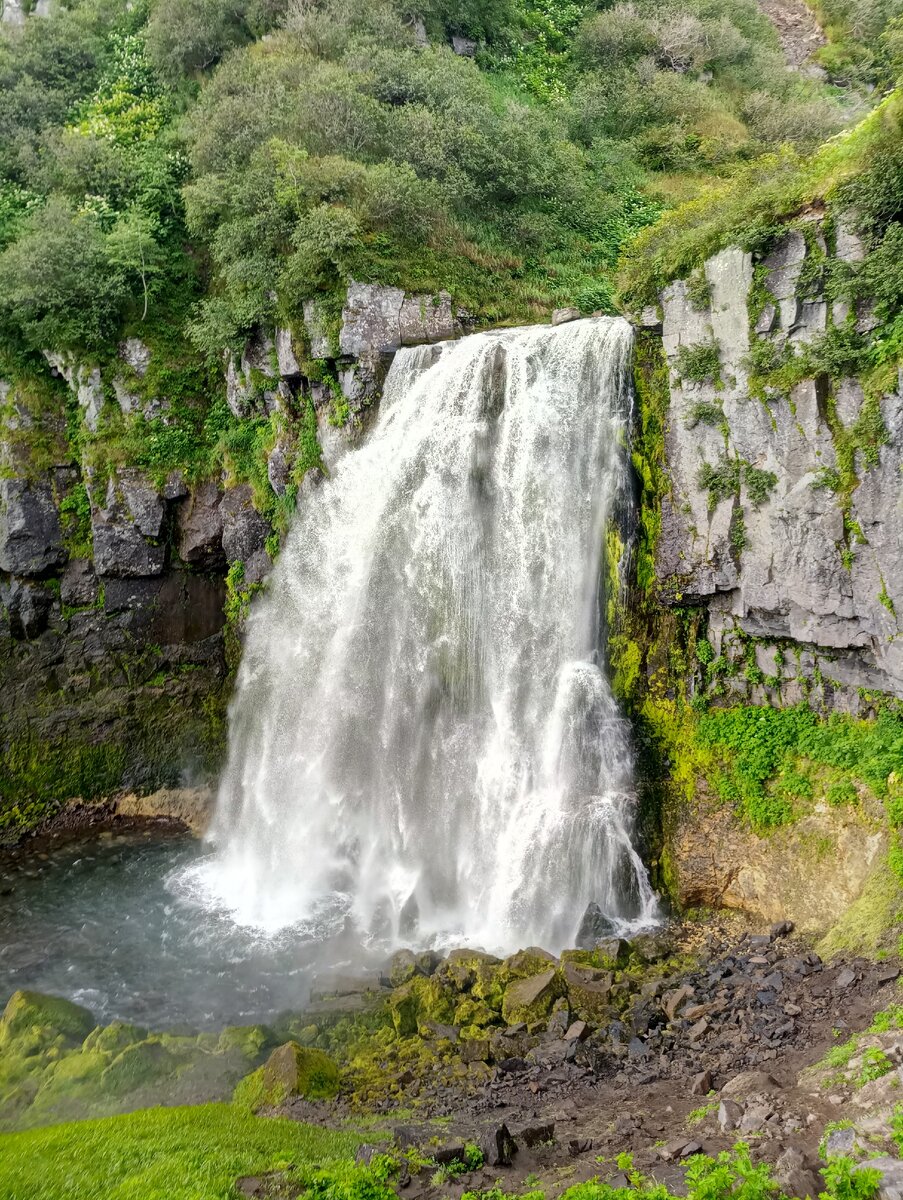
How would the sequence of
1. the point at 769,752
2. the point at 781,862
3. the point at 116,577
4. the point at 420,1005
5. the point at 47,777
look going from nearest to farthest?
the point at 420,1005
the point at 781,862
the point at 769,752
the point at 47,777
the point at 116,577

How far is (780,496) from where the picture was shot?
12.0 metres

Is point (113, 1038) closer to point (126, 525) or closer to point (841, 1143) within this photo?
point (841, 1143)

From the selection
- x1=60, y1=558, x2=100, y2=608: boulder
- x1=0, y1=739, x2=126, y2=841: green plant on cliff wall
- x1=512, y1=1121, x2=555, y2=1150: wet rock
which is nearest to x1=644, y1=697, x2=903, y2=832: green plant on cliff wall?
x1=512, y1=1121, x2=555, y2=1150: wet rock

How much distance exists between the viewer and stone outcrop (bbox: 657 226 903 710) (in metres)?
10.9

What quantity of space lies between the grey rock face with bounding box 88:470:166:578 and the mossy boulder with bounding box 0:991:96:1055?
10.8m

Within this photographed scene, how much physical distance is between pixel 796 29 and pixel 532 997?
1566 inches

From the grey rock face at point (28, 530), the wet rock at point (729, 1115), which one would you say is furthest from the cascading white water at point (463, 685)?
the grey rock face at point (28, 530)

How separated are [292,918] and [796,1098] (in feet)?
32.0

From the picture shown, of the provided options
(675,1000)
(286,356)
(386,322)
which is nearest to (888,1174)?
(675,1000)

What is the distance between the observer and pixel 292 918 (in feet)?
45.5

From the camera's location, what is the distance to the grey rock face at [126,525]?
18.9 metres

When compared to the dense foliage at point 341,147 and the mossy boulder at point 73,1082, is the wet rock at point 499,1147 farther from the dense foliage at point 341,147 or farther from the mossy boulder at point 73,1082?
the dense foliage at point 341,147

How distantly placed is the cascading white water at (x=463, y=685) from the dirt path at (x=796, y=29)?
2606 cm

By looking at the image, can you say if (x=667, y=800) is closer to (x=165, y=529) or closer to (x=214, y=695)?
(x=214, y=695)
